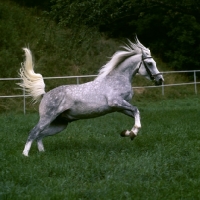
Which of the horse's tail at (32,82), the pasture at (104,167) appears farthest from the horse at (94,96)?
the pasture at (104,167)

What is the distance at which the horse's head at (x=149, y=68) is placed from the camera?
1047cm

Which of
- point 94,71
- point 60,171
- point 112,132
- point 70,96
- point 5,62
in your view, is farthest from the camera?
point 94,71

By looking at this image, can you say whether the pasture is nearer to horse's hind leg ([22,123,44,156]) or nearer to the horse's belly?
horse's hind leg ([22,123,44,156])

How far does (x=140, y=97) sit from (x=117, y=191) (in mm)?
21431

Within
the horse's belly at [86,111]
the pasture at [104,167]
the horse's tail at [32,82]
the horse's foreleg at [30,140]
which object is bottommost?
the pasture at [104,167]

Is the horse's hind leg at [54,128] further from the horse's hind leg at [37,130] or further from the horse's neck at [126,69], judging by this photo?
the horse's neck at [126,69]

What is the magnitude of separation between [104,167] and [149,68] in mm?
3170

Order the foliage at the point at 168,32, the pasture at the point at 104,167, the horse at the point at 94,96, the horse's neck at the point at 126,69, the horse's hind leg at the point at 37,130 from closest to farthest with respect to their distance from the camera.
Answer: the pasture at the point at 104,167 < the horse's hind leg at the point at 37,130 < the horse at the point at 94,96 < the horse's neck at the point at 126,69 < the foliage at the point at 168,32

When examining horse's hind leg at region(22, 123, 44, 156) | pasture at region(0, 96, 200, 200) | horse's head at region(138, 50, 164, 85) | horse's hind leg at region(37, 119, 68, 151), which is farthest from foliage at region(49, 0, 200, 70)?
horse's hind leg at region(22, 123, 44, 156)

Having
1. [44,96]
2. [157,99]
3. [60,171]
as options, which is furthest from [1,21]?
[60,171]

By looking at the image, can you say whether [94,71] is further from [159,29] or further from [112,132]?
[112,132]

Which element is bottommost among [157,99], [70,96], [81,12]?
[157,99]

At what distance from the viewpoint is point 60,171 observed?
7.84 meters

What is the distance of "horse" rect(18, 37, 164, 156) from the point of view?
9.88 meters
